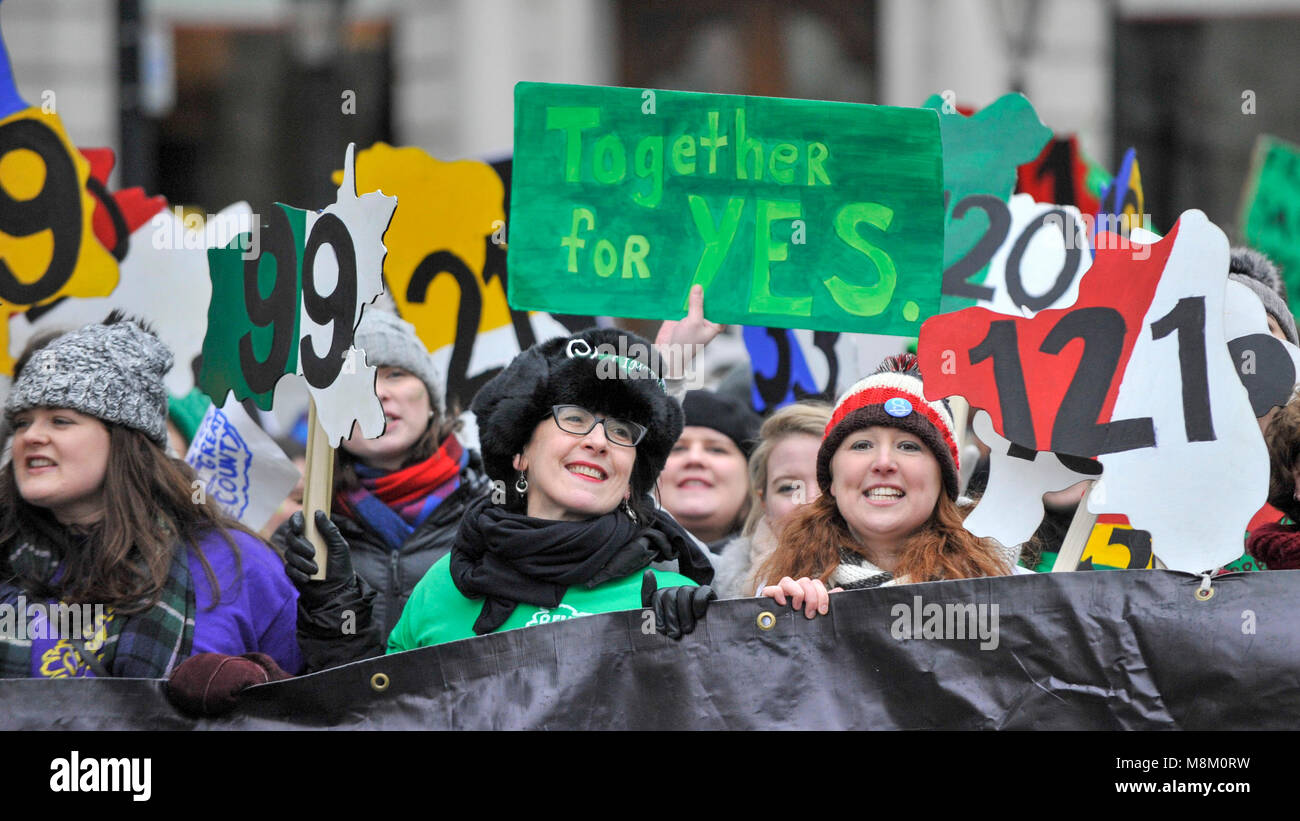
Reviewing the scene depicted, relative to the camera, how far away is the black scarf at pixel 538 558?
3012 millimetres

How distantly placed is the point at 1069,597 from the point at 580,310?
1271 mm

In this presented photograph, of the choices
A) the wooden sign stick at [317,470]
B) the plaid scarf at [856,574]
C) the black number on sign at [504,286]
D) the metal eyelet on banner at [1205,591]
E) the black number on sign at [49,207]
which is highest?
the black number on sign at [49,207]

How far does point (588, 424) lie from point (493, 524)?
11.0 inches

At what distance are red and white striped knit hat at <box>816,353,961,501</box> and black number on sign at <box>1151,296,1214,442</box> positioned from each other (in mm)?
510

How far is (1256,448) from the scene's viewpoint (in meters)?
2.57

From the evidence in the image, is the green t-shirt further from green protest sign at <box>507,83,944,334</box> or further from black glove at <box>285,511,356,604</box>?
green protest sign at <box>507,83,944,334</box>

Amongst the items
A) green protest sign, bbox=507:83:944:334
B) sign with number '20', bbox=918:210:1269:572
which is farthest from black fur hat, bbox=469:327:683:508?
sign with number '20', bbox=918:210:1269:572

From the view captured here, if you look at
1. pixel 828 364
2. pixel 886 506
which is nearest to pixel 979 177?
pixel 828 364

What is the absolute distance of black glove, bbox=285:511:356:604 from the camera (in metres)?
2.99

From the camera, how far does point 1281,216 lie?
555 centimetres

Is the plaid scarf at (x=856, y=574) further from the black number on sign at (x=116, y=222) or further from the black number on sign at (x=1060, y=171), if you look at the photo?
the black number on sign at (x=1060, y=171)

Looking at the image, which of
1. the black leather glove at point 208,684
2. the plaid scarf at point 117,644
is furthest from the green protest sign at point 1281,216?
the black leather glove at point 208,684

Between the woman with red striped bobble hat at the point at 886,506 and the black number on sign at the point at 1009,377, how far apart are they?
219mm
